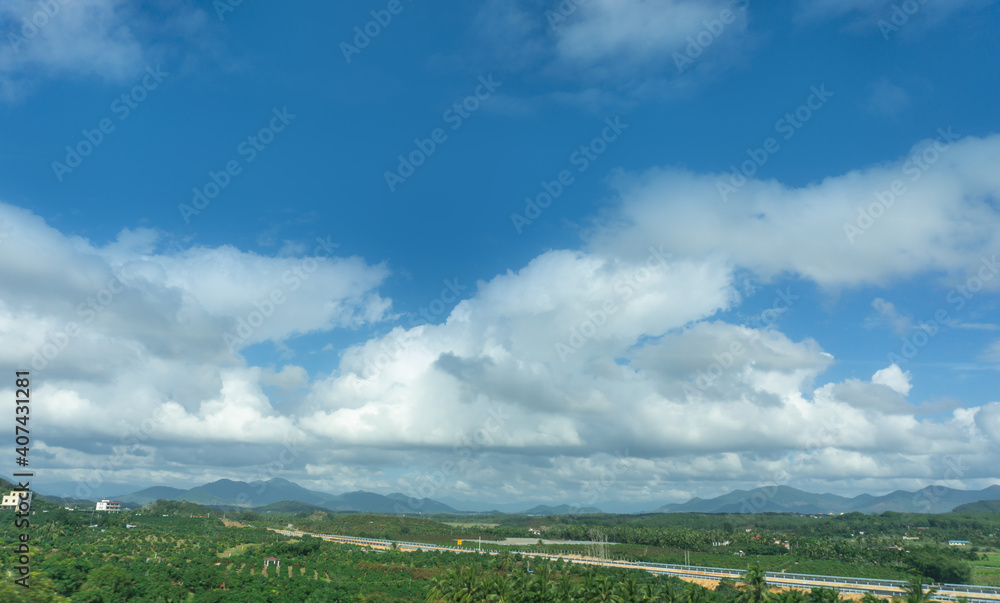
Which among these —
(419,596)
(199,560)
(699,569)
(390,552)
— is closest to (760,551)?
(699,569)

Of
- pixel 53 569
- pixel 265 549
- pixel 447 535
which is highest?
pixel 53 569

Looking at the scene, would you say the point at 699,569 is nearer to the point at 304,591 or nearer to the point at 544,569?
the point at 544,569

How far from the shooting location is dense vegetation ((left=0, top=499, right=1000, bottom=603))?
5675 cm

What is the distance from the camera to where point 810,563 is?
120625mm

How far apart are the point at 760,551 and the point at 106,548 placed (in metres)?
141

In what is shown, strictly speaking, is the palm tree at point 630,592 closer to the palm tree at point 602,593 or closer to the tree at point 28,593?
the palm tree at point 602,593

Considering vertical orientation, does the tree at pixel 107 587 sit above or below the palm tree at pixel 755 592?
below

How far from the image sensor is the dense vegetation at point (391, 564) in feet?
186

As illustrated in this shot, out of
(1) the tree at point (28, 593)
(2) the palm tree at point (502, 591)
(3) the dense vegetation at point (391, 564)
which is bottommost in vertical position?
(3) the dense vegetation at point (391, 564)

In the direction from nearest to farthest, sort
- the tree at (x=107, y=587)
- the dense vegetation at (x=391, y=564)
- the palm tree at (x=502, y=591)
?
the palm tree at (x=502, y=591)
the dense vegetation at (x=391, y=564)
the tree at (x=107, y=587)

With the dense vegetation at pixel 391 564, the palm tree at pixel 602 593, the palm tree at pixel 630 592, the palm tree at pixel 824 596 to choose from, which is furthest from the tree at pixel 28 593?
the palm tree at pixel 824 596

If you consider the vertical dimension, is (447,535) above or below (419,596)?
below

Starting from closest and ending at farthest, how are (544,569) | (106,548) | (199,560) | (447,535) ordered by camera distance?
(544,569) < (199,560) < (106,548) < (447,535)

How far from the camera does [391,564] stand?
103 m
